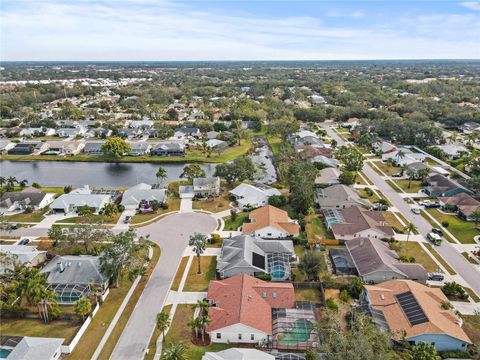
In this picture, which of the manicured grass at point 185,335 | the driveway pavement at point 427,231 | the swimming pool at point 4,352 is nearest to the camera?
the swimming pool at point 4,352

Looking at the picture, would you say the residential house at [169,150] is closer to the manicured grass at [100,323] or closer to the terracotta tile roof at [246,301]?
the manicured grass at [100,323]

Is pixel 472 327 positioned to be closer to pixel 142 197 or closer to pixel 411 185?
pixel 411 185

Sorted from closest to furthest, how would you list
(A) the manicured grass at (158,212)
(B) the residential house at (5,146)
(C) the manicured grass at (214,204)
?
(A) the manicured grass at (158,212) → (C) the manicured grass at (214,204) → (B) the residential house at (5,146)

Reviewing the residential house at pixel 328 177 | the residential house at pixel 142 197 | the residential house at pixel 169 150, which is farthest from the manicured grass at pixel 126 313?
the residential house at pixel 169 150

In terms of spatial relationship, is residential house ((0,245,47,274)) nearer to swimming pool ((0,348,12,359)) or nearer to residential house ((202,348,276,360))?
swimming pool ((0,348,12,359))

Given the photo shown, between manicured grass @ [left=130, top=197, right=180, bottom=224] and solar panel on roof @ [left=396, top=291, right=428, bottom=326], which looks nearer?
solar panel on roof @ [left=396, top=291, right=428, bottom=326]

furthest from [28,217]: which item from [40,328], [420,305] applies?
[420,305]

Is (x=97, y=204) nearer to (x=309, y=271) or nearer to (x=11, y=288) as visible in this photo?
(x=11, y=288)

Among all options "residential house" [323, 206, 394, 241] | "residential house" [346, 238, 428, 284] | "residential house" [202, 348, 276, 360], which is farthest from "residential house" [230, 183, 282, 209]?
"residential house" [202, 348, 276, 360]
